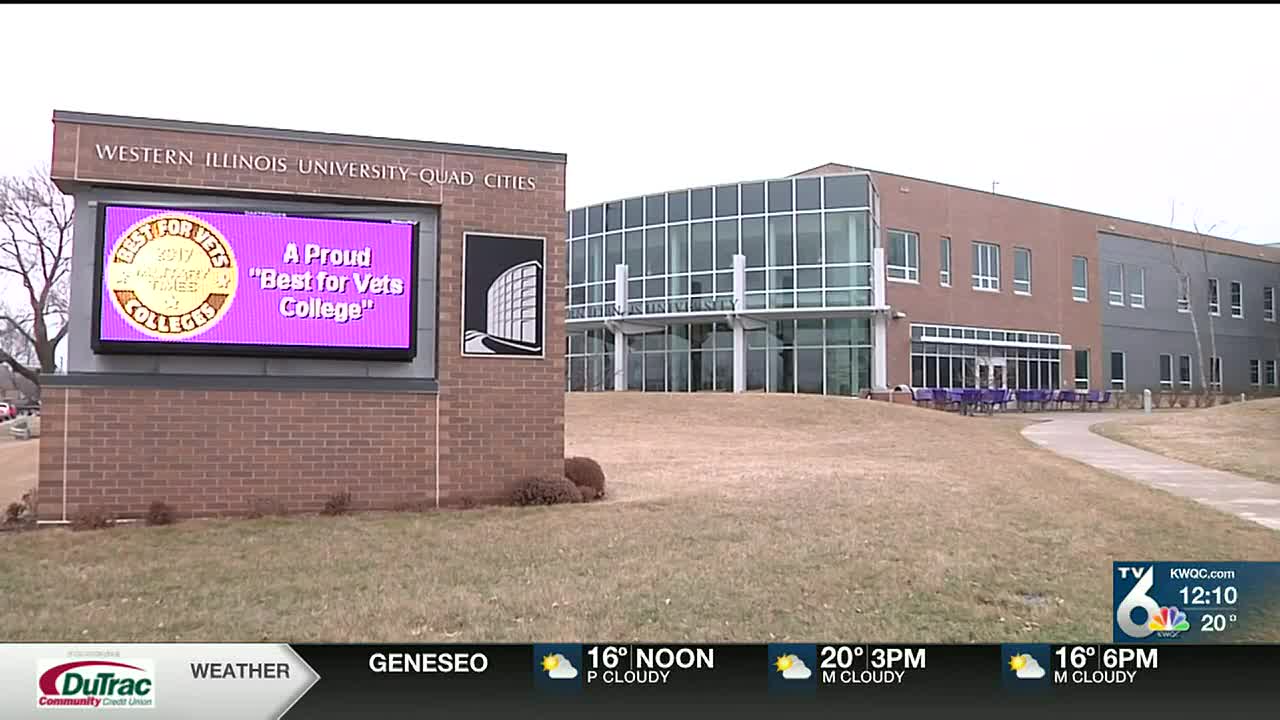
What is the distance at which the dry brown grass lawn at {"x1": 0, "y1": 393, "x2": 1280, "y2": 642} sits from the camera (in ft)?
18.1

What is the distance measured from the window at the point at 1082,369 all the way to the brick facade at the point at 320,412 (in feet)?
130

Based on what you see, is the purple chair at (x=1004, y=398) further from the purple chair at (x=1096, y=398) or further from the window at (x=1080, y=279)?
the window at (x=1080, y=279)

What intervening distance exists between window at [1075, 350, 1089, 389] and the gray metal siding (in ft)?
3.73

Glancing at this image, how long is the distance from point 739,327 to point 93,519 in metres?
28.8

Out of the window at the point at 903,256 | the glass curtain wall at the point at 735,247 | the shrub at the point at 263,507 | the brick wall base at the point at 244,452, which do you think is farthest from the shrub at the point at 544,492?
the window at the point at 903,256

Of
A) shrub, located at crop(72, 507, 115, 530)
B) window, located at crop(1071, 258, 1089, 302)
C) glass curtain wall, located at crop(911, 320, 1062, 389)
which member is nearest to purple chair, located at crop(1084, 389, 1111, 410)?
glass curtain wall, located at crop(911, 320, 1062, 389)

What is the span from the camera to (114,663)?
4.18m

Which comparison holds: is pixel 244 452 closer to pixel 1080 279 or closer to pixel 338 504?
pixel 338 504

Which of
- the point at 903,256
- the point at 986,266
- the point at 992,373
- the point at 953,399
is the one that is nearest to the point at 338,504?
the point at 953,399

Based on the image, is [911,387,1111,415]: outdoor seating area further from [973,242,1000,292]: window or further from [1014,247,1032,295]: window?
[1014,247,1032,295]: window

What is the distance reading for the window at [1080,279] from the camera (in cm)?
4394

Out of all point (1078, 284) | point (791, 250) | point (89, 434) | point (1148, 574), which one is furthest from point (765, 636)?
point (1078, 284)

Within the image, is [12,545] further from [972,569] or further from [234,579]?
[972,569]

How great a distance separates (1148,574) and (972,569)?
6.66 feet
